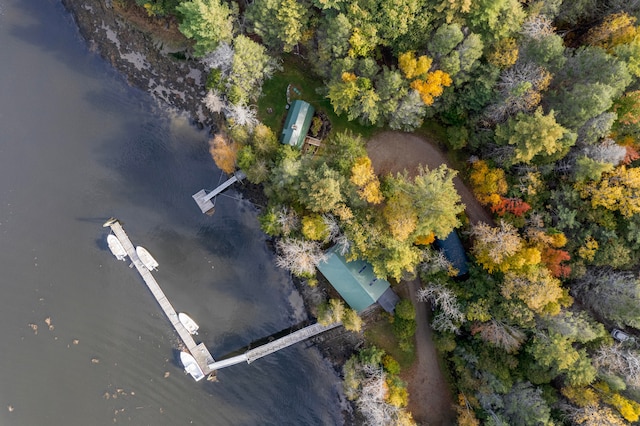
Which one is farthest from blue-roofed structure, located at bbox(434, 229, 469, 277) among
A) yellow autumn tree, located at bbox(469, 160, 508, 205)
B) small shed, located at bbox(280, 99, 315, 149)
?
small shed, located at bbox(280, 99, 315, 149)

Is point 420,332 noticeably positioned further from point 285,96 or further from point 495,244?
point 285,96

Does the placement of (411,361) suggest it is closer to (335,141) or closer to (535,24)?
(335,141)

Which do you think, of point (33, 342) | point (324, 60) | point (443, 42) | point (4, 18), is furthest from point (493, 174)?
point (4, 18)

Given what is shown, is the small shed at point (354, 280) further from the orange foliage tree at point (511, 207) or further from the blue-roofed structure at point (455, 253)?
the orange foliage tree at point (511, 207)

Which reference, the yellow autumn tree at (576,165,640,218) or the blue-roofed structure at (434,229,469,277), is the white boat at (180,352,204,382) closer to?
→ the blue-roofed structure at (434,229,469,277)

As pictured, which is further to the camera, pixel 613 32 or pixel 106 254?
pixel 106 254

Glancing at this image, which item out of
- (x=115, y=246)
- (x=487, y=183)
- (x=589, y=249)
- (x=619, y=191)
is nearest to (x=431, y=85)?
(x=487, y=183)

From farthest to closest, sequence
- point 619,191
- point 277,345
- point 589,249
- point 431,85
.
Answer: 1. point 277,345
2. point 431,85
3. point 589,249
4. point 619,191
